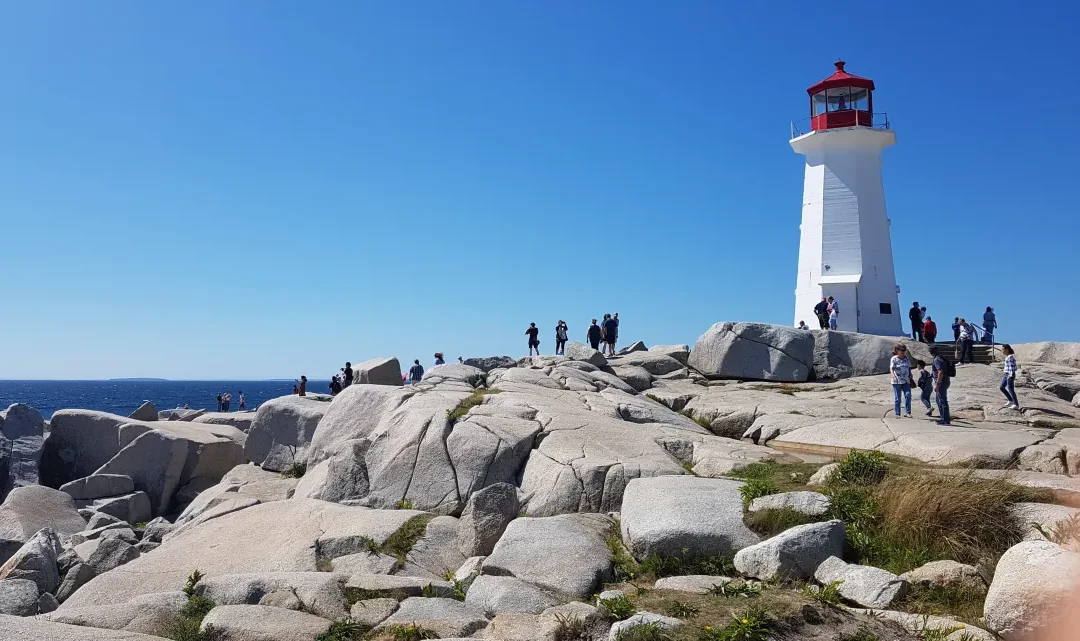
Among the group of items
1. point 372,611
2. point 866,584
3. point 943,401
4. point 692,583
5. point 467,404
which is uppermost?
point 467,404

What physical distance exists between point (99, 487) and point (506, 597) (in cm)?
1575

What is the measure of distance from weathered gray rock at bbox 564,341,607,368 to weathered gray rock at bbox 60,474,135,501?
1388 centimetres

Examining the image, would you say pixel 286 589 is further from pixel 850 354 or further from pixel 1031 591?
pixel 850 354

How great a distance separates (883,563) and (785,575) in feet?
4.46

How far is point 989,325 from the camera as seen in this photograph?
1282 inches

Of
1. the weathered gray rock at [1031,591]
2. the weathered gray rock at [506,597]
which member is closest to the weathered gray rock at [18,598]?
the weathered gray rock at [506,597]

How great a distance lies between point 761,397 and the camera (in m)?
22.2

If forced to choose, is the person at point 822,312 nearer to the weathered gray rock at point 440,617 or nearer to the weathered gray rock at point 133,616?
the weathered gray rock at point 440,617

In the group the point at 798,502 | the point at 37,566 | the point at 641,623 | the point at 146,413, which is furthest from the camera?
the point at 146,413

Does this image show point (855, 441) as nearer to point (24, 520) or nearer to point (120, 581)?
point (120, 581)

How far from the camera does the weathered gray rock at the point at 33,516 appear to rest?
16031 mm

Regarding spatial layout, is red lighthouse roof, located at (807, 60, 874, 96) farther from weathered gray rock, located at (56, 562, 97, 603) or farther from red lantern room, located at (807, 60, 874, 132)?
weathered gray rock, located at (56, 562, 97, 603)

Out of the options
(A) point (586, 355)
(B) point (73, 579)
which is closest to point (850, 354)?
(A) point (586, 355)

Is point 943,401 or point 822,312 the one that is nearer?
point 943,401
